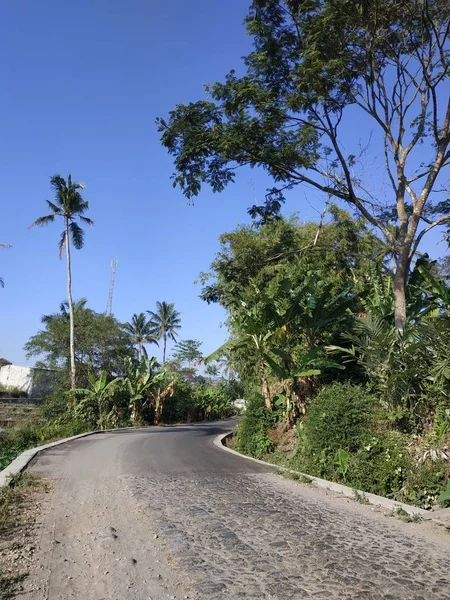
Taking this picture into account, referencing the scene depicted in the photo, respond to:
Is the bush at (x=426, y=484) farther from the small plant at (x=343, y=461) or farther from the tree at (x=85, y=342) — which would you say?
the tree at (x=85, y=342)

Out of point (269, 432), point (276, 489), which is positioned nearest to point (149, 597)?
point (276, 489)

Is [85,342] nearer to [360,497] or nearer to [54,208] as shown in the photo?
[54,208]

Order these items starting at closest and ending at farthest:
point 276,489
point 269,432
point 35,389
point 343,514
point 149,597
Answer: point 149,597
point 343,514
point 276,489
point 269,432
point 35,389

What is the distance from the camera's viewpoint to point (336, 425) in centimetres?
876

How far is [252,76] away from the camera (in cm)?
1093

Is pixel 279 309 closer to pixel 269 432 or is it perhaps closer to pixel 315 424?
pixel 269 432

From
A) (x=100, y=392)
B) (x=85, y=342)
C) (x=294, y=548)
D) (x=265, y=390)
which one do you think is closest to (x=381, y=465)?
(x=294, y=548)

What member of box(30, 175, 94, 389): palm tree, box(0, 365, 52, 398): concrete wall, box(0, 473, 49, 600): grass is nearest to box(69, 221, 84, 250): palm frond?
box(30, 175, 94, 389): palm tree

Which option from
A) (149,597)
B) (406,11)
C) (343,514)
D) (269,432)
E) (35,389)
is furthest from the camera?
(35,389)

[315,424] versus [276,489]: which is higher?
[315,424]

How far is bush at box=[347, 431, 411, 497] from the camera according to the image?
7477 millimetres

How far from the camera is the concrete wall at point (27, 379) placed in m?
43.7

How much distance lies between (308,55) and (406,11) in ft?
8.21

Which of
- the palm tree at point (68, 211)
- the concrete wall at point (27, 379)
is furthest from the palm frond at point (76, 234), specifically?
the concrete wall at point (27, 379)
